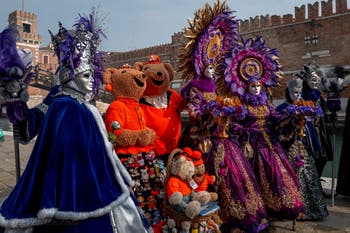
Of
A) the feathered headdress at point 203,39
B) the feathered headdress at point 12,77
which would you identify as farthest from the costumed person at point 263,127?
the feathered headdress at point 12,77

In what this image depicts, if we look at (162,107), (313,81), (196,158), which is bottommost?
(196,158)

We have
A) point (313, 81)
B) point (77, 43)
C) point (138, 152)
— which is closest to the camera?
point (77, 43)

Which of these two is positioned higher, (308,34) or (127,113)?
(308,34)

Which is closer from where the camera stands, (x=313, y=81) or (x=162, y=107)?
(x=162, y=107)

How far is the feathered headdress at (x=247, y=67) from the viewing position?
4.29 m

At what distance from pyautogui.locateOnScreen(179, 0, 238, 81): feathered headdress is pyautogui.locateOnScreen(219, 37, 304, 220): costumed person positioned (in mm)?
301

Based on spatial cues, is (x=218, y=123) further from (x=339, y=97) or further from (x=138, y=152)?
(x=339, y=97)

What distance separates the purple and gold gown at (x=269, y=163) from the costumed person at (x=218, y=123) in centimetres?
25

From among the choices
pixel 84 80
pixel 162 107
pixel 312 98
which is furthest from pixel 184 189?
pixel 312 98

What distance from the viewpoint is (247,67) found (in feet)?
14.2

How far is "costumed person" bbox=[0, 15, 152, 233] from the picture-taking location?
2230 mm

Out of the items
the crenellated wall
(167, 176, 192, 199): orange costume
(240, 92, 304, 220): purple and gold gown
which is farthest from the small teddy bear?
the crenellated wall

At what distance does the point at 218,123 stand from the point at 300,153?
1.41 m

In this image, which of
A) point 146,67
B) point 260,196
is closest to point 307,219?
point 260,196
